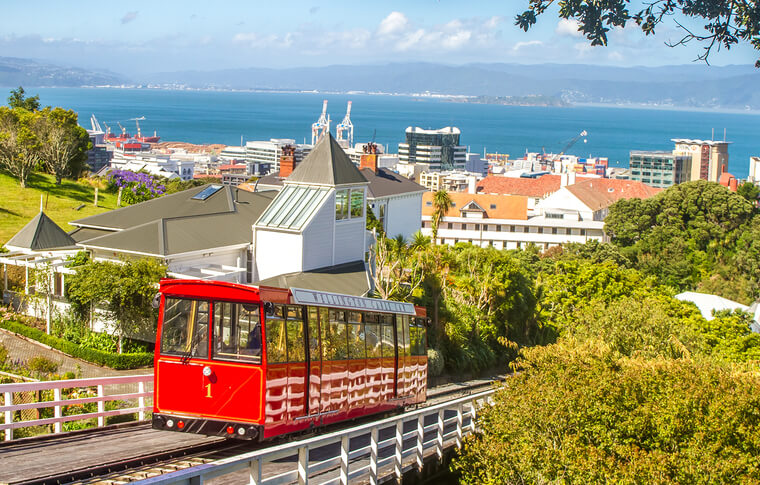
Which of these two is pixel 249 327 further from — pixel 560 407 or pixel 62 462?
pixel 560 407

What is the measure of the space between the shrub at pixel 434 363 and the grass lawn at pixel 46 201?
23.9 m

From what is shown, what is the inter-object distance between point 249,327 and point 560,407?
604 cm

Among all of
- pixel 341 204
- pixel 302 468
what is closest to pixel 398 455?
pixel 302 468

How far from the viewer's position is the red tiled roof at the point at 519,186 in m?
165

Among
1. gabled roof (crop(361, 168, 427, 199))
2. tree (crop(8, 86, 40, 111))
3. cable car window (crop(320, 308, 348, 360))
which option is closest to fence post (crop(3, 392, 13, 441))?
cable car window (crop(320, 308, 348, 360))

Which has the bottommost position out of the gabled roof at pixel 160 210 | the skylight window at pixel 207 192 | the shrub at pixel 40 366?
the shrub at pixel 40 366

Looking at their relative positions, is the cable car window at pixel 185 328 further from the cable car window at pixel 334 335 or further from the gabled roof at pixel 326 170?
the gabled roof at pixel 326 170

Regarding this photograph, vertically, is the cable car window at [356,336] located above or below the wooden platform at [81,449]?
above

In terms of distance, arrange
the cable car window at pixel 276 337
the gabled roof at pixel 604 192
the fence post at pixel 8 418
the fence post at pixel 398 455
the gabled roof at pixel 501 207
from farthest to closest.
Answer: the gabled roof at pixel 604 192
the gabled roof at pixel 501 207
the fence post at pixel 398 455
the fence post at pixel 8 418
the cable car window at pixel 276 337

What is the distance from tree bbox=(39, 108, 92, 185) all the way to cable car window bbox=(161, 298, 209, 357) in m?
50.0

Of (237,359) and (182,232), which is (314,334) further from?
(182,232)

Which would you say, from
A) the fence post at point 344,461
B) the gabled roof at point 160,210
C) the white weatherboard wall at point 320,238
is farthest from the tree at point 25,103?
the fence post at point 344,461

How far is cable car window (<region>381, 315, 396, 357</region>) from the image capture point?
19.4 m

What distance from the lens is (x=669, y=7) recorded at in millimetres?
12812
